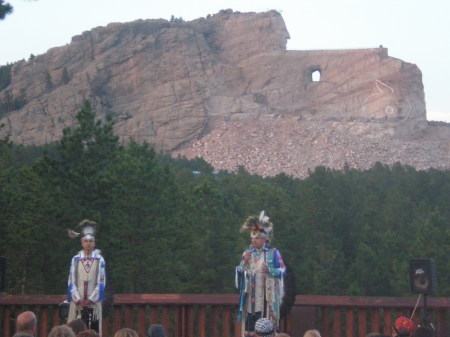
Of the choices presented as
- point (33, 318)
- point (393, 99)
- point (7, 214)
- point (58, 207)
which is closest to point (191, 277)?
point (58, 207)

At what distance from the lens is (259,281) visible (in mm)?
10055

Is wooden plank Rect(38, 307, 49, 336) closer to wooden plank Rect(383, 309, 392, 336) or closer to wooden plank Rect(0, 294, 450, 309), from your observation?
wooden plank Rect(0, 294, 450, 309)

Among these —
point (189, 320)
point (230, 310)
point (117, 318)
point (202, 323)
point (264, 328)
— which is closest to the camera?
point (264, 328)

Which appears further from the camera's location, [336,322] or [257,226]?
[336,322]

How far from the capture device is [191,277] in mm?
30328

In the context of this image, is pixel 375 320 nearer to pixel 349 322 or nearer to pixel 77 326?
pixel 349 322

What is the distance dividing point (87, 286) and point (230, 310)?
171 cm

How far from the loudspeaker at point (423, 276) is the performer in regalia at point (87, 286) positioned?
3308 millimetres

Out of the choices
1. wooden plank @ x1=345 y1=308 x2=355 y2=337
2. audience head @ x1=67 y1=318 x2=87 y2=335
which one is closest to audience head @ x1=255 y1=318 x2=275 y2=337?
audience head @ x1=67 y1=318 x2=87 y2=335

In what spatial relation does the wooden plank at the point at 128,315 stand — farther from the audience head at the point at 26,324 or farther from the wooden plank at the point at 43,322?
the audience head at the point at 26,324

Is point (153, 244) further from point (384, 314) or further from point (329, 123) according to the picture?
point (329, 123)

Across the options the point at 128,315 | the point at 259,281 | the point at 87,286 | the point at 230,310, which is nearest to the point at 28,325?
the point at 87,286

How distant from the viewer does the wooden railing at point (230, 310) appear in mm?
10195

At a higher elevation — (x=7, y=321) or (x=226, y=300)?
(x=226, y=300)
